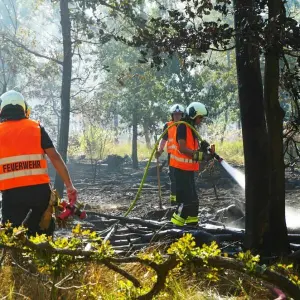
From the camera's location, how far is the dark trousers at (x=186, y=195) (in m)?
6.82

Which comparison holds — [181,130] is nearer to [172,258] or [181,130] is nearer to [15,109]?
[15,109]

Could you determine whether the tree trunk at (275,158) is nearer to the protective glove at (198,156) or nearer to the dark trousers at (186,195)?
the protective glove at (198,156)

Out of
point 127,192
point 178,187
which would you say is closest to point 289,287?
point 178,187

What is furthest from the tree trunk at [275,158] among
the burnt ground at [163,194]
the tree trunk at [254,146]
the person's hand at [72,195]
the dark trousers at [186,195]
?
the burnt ground at [163,194]

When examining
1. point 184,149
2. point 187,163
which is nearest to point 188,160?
point 187,163

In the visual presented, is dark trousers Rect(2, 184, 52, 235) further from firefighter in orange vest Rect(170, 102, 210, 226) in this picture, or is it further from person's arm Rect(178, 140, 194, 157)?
person's arm Rect(178, 140, 194, 157)

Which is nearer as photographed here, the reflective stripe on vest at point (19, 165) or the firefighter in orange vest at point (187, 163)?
the reflective stripe on vest at point (19, 165)

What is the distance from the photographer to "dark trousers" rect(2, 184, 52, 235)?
15.3 feet

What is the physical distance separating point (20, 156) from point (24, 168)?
13cm

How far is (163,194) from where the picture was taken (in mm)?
12930

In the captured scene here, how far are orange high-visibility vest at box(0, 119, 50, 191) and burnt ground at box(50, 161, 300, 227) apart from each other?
3.82 meters

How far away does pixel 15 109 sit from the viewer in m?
4.75

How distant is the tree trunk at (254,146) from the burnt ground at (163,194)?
279 cm

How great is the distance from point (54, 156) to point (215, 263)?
2.47 metres
